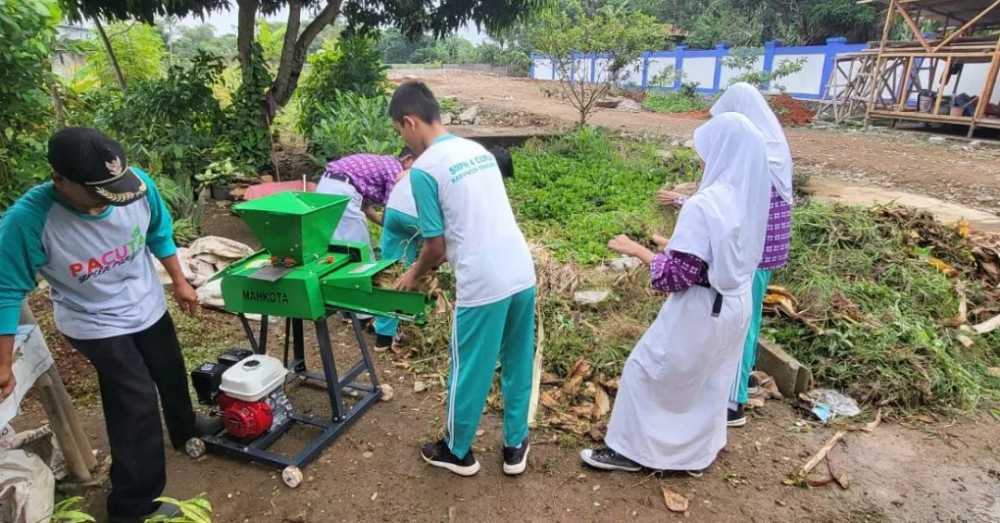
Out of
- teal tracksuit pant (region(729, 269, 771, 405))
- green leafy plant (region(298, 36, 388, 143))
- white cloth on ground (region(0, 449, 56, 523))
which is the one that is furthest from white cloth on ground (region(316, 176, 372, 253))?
green leafy plant (region(298, 36, 388, 143))

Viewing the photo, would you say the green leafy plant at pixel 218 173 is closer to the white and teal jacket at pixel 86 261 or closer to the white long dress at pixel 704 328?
the white and teal jacket at pixel 86 261

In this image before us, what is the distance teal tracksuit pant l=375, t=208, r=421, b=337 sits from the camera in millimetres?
3531

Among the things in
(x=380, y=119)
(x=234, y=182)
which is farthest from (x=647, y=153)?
(x=234, y=182)

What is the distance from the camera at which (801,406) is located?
A: 351 cm

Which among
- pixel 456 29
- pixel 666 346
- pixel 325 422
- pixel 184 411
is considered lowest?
pixel 325 422

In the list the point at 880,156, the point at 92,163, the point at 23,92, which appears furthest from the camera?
the point at 880,156

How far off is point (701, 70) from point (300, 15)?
733 inches

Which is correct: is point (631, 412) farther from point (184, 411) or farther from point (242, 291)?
point (184, 411)

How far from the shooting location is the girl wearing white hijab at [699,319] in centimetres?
238

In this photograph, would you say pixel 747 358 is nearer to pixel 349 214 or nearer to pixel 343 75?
pixel 349 214

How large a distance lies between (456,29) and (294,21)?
94.6 inches

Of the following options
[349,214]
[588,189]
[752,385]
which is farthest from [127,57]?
[752,385]

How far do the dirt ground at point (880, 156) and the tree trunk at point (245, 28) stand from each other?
800 centimetres

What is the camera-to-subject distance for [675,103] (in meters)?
19.6
